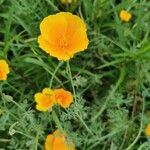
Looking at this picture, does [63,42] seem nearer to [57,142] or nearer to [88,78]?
[88,78]

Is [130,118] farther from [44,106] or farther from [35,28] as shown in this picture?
[35,28]

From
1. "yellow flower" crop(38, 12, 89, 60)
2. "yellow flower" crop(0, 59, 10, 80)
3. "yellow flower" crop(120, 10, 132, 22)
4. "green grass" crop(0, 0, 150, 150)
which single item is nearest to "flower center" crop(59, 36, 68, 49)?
"yellow flower" crop(38, 12, 89, 60)

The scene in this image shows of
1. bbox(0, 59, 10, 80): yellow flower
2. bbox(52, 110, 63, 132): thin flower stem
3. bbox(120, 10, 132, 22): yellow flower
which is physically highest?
bbox(120, 10, 132, 22): yellow flower

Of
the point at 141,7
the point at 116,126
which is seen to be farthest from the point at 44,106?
the point at 141,7

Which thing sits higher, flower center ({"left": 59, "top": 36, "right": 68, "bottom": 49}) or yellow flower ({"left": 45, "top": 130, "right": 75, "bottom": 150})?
flower center ({"left": 59, "top": 36, "right": 68, "bottom": 49})

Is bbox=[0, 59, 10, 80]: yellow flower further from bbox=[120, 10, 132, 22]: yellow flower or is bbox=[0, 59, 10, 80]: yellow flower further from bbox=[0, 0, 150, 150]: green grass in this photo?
bbox=[120, 10, 132, 22]: yellow flower

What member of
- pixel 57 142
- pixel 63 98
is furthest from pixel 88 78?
pixel 57 142

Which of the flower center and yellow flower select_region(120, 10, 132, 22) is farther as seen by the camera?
yellow flower select_region(120, 10, 132, 22)
